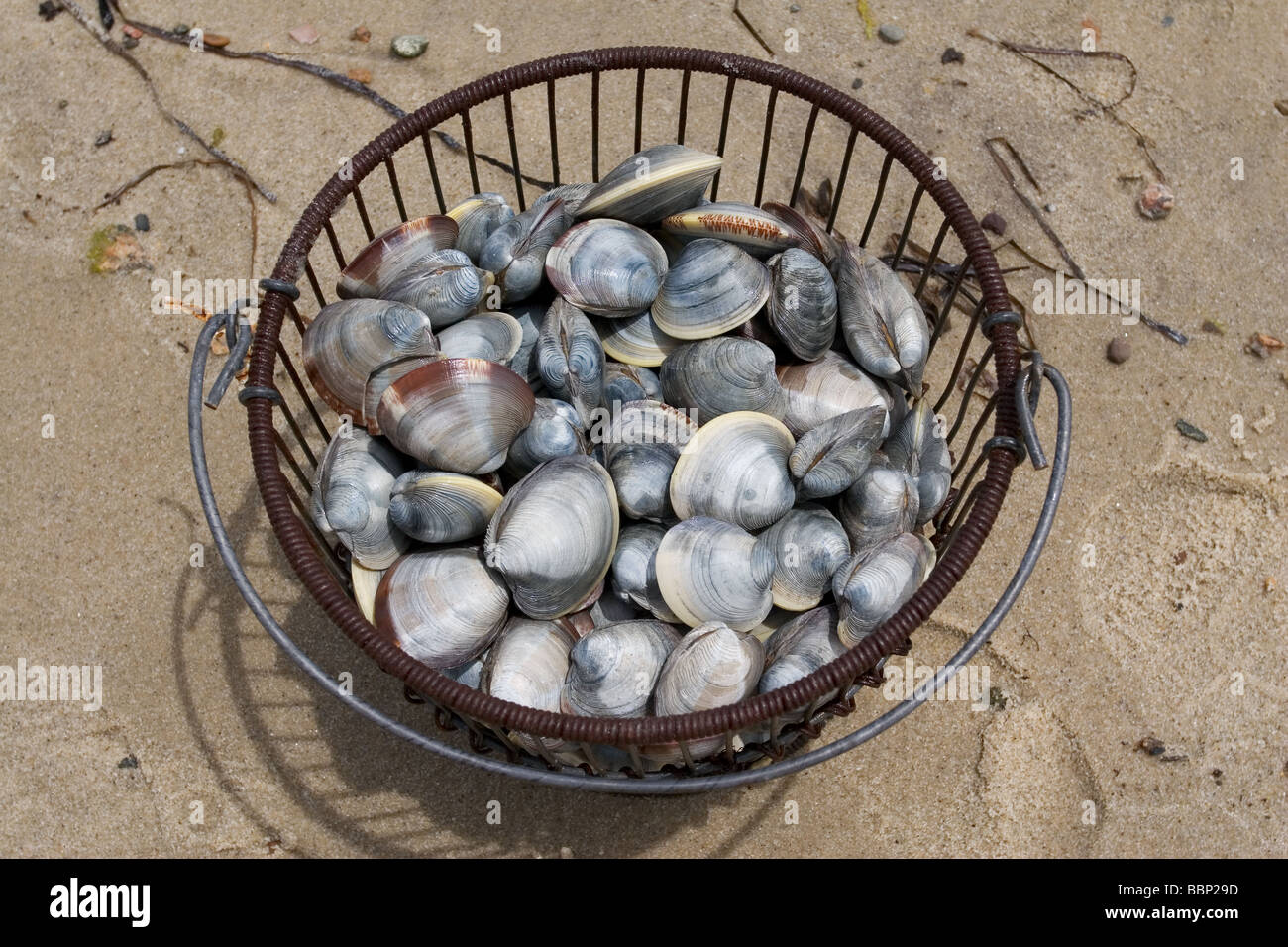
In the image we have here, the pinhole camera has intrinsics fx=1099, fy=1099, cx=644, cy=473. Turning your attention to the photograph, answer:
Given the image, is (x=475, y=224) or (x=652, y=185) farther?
(x=475, y=224)

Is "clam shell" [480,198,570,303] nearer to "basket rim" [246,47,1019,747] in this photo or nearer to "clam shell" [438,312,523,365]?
"clam shell" [438,312,523,365]

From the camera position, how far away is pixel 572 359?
2598mm

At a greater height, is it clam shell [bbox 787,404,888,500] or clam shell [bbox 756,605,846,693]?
clam shell [bbox 787,404,888,500]

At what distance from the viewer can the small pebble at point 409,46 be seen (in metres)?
3.93

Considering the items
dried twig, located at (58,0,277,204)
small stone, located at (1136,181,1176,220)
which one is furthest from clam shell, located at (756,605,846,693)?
dried twig, located at (58,0,277,204)

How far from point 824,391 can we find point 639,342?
49 cm

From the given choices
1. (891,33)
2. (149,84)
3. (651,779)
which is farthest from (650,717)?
(149,84)

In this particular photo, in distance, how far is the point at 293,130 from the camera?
3828 mm

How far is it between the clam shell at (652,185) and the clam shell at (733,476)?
573 millimetres

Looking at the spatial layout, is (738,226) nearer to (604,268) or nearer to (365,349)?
(604,268)

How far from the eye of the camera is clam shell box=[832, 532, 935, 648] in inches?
94.1

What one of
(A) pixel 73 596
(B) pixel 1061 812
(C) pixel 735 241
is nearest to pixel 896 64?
(C) pixel 735 241

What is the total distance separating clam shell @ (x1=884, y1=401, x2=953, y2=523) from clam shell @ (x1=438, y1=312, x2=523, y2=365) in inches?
38.2

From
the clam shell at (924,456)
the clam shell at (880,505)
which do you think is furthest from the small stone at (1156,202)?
the clam shell at (880,505)
